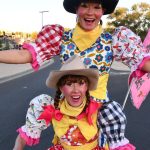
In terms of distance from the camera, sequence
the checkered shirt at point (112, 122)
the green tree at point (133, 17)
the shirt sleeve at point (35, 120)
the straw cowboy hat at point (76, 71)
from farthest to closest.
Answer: the green tree at point (133, 17) < the shirt sleeve at point (35, 120) < the checkered shirt at point (112, 122) < the straw cowboy hat at point (76, 71)

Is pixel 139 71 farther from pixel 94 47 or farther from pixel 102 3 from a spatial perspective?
pixel 102 3

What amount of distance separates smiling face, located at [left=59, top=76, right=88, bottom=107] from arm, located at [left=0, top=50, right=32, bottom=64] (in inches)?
15.7

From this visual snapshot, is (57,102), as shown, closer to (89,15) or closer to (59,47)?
(59,47)

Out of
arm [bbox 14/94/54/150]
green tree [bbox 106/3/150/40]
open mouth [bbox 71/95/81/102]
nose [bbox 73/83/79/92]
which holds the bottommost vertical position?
green tree [bbox 106/3/150/40]

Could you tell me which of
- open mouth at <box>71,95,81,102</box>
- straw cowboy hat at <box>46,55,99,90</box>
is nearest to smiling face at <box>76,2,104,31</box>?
straw cowboy hat at <box>46,55,99,90</box>

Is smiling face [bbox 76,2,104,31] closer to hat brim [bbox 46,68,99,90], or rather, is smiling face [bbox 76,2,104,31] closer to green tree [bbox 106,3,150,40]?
hat brim [bbox 46,68,99,90]

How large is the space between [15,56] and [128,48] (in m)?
0.89

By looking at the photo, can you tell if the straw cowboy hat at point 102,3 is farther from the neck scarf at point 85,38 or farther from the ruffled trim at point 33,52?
the ruffled trim at point 33,52

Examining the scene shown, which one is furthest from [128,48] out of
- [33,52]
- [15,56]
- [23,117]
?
[23,117]

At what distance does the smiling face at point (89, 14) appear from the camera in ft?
11.4

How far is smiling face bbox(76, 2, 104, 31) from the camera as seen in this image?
349cm

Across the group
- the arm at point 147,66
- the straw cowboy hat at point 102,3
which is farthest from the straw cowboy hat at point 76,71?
the straw cowboy hat at point 102,3

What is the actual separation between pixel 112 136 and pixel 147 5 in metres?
59.1

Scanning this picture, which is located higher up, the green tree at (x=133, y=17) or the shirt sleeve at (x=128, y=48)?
the shirt sleeve at (x=128, y=48)
